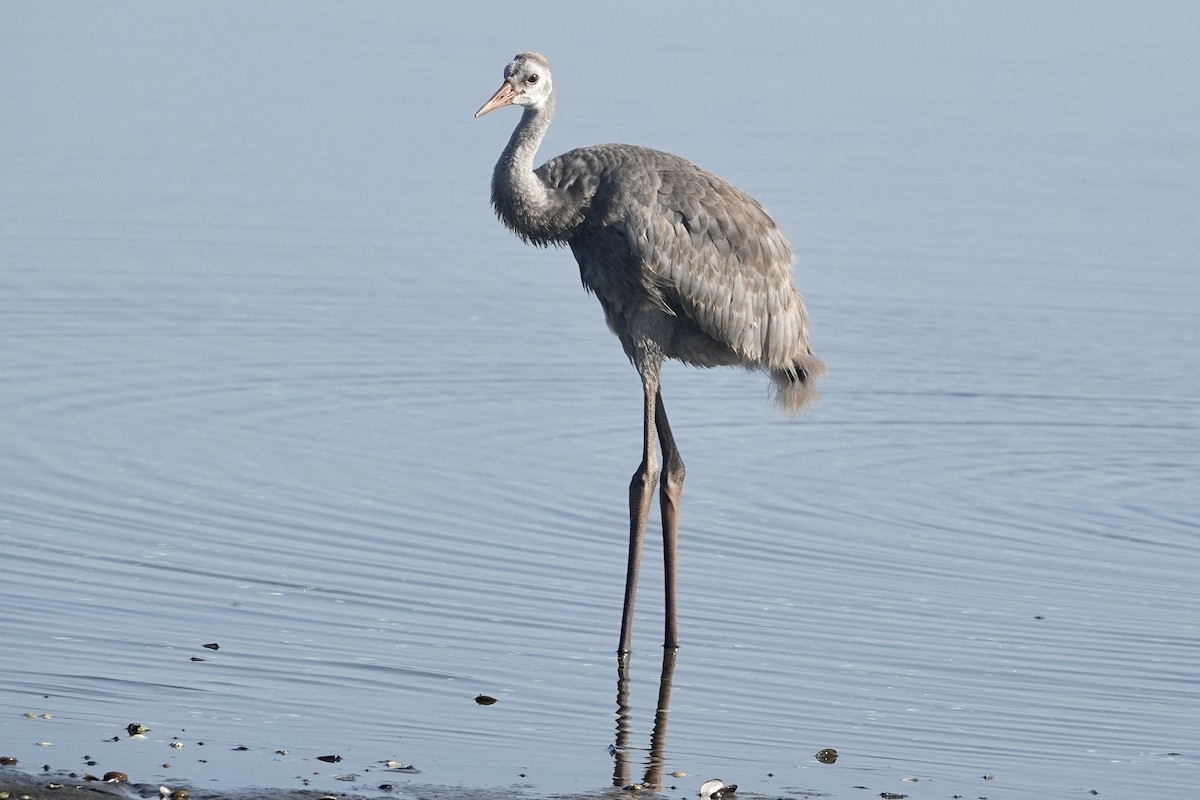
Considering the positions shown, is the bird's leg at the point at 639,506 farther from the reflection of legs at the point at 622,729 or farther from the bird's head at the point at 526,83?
the bird's head at the point at 526,83

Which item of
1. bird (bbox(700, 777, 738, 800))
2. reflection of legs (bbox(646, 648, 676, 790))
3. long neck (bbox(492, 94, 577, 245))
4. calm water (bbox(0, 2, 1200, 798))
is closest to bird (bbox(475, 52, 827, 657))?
long neck (bbox(492, 94, 577, 245))

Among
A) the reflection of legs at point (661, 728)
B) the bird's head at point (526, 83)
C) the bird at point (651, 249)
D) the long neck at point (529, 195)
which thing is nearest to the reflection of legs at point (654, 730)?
the reflection of legs at point (661, 728)

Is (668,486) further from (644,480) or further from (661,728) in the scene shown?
(661,728)

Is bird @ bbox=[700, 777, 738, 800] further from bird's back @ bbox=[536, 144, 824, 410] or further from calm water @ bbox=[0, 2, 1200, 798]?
bird's back @ bbox=[536, 144, 824, 410]

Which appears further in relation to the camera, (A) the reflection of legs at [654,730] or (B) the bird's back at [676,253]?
(B) the bird's back at [676,253]

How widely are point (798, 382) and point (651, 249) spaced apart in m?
1.41

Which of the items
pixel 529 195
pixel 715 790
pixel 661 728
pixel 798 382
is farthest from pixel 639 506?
pixel 715 790

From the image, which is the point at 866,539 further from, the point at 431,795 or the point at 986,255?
the point at 986,255

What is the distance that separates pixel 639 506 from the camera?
36.4ft

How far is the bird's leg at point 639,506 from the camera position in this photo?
1042 cm

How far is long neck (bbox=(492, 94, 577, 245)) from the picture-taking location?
35.4 feet

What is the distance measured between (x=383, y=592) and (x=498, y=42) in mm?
23436

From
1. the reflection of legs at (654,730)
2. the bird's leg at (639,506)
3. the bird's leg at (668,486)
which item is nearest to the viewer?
the reflection of legs at (654,730)

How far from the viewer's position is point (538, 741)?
8.91 metres
